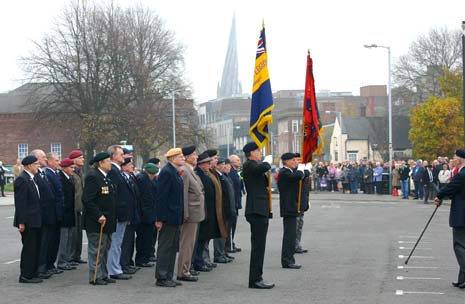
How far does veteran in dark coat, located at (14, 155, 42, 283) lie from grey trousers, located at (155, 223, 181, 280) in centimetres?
184

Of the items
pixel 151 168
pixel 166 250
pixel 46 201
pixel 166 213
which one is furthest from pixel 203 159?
pixel 46 201

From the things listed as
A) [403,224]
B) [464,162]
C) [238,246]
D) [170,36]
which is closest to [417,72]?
[170,36]

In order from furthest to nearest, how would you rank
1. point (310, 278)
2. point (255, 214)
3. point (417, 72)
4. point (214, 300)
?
point (417, 72)
point (310, 278)
point (255, 214)
point (214, 300)

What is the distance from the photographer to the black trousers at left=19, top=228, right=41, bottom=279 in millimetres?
14000

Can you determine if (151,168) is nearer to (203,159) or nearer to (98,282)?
(203,159)

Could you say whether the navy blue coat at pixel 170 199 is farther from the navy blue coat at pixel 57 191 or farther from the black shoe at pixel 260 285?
the navy blue coat at pixel 57 191

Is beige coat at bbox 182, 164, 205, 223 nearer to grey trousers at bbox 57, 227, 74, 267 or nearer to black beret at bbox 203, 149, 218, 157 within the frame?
black beret at bbox 203, 149, 218, 157

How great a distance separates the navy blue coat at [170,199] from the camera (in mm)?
13797

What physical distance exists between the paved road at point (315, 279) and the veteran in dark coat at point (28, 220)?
298 millimetres

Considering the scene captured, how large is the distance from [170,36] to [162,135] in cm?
773

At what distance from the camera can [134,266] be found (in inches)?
635

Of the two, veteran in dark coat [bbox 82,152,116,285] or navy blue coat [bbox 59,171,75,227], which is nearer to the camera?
veteran in dark coat [bbox 82,152,116,285]

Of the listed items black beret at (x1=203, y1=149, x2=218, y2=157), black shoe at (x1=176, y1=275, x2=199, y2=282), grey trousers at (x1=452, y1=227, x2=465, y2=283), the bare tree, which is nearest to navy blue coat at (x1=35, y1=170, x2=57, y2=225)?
black shoe at (x1=176, y1=275, x2=199, y2=282)

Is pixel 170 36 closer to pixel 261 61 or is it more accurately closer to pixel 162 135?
pixel 162 135
